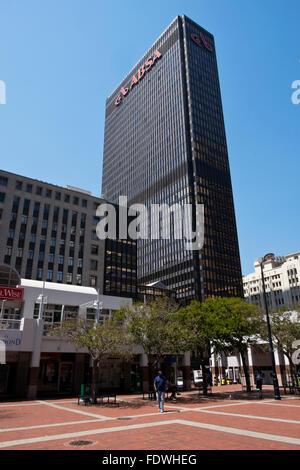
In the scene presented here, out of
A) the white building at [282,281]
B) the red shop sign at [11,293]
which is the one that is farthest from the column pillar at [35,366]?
the white building at [282,281]

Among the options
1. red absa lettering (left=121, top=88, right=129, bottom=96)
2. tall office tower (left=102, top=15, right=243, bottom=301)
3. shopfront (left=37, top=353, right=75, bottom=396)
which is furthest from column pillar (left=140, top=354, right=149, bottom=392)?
red absa lettering (left=121, top=88, right=129, bottom=96)

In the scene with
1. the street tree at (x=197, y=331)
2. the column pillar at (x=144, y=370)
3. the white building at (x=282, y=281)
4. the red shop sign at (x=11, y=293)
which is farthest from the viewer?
the white building at (x=282, y=281)

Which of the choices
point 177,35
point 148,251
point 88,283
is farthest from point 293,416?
point 177,35

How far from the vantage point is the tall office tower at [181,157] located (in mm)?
110938

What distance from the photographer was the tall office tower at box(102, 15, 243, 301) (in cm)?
11094

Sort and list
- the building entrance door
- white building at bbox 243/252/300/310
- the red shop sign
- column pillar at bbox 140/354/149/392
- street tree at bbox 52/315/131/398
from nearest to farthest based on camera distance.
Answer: street tree at bbox 52/315/131/398
the red shop sign
the building entrance door
column pillar at bbox 140/354/149/392
white building at bbox 243/252/300/310

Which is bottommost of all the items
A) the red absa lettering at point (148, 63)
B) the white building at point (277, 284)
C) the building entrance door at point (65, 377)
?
the building entrance door at point (65, 377)

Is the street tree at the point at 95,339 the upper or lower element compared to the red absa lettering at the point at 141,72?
lower

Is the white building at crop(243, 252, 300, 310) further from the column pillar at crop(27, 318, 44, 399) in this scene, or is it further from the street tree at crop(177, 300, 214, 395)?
the column pillar at crop(27, 318, 44, 399)

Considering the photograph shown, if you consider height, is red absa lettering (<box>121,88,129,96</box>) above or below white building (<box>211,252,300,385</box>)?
above

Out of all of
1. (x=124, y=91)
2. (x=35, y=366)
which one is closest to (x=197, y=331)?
(x=35, y=366)

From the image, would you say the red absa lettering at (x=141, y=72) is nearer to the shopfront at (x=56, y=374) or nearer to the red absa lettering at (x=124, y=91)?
the red absa lettering at (x=124, y=91)
